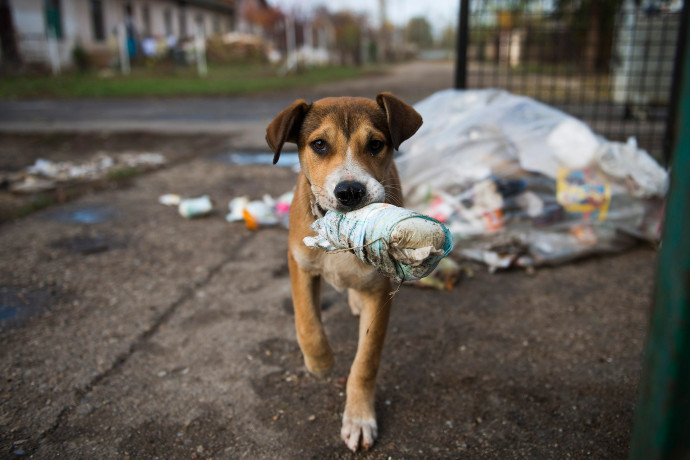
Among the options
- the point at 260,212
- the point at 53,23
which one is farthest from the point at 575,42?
the point at 53,23

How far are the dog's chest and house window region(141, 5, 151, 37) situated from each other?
1364 inches

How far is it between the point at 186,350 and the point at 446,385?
1.56 m

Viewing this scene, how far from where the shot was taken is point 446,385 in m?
2.90

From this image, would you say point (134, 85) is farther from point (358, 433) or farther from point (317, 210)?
point (358, 433)

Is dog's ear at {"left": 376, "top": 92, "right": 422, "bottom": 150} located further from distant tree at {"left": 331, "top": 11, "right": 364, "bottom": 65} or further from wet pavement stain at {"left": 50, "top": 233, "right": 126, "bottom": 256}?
distant tree at {"left": 331, "top": 11, "right": 364, "bottom": 65}

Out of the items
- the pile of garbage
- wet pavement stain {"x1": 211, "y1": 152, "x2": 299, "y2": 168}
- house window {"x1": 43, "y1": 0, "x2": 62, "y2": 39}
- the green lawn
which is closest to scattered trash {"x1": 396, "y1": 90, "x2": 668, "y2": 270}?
wet pavement stain {"x1": 211, "y1": 152, "x2": 299, "y2": 168}

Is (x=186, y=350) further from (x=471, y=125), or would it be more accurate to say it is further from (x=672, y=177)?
(x=471, y=125)

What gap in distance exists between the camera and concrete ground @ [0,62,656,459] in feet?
8.15

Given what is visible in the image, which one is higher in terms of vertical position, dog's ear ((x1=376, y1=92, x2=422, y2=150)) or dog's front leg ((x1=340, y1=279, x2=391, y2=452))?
dog's ear ((x1=376, y1=92, x2=422, y2=150))

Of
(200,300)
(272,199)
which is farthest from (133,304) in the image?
(272,199)

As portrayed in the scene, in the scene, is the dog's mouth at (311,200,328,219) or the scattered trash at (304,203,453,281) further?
the dog's mouth at (311,200,328,219)

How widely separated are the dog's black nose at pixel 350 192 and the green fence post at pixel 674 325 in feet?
4.41

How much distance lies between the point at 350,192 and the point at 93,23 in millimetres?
31350

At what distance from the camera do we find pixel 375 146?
280 cm
